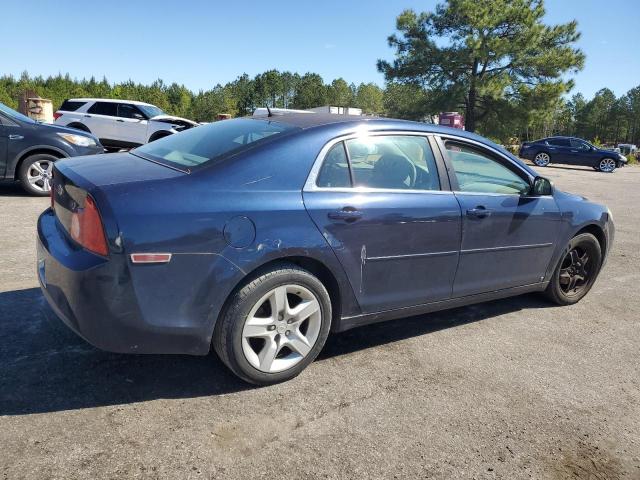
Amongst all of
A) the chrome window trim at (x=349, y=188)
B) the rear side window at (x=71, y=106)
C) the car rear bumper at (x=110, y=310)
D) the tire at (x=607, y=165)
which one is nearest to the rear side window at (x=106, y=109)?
the rear side window at (x=71, y=106)

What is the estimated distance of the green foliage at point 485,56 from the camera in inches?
1225

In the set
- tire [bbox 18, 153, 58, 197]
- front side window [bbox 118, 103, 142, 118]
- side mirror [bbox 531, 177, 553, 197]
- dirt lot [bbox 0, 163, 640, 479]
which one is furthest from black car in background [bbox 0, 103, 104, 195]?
front side window [bbox 118, 103, 142, 118]

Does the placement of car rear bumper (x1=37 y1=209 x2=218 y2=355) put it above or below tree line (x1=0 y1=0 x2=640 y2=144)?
below

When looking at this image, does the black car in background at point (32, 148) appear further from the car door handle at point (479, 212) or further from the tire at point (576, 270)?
the tire at point (576, 270)

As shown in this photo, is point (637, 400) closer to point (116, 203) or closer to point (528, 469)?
point (528, 469)

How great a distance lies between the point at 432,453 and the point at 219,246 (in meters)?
1.42

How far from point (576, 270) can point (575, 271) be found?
0.05ft

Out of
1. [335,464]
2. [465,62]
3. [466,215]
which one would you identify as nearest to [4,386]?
[335,464]

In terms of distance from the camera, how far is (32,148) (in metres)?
7.52

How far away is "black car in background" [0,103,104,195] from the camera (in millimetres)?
7430

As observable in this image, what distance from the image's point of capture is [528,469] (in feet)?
7.79

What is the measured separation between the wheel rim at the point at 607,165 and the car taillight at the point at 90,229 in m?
29.3

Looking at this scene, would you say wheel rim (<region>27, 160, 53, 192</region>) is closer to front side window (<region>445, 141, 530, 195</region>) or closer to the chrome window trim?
the chrome window trim

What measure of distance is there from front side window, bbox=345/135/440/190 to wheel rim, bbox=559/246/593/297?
1.81 metres
